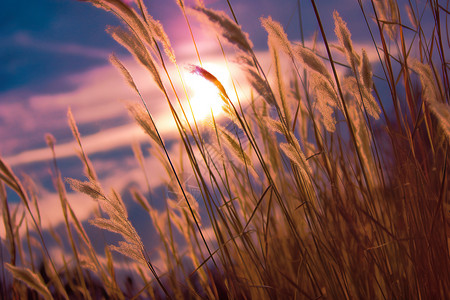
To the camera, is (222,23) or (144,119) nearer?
(222,23)

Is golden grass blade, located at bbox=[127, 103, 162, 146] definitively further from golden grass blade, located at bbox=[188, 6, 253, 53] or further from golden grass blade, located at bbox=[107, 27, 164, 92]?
golden grass blade, located at bbox=[188, 6, 253, 53]

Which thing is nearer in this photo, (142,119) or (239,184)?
(142,119)

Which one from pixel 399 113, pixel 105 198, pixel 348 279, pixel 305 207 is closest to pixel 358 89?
pixel 399 113

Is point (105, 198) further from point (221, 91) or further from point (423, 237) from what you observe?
point (423, 237)

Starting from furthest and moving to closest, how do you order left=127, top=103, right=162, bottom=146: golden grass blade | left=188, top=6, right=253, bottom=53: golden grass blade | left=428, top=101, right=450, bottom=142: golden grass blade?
left=127, top=103, right=162, bottom=146: golden grass blade
left=188, top=6, right=253, bottom=53: golden grass blade
left=428, top=101, right=450, bottom=142: golden grass blade

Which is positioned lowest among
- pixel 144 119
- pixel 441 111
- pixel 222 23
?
pixel 441 111

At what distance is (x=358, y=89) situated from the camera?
76 centimetres

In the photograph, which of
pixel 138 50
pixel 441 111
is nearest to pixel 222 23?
pixel 138 50

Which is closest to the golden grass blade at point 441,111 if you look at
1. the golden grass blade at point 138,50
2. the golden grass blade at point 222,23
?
the golden grass blade at point 222,23

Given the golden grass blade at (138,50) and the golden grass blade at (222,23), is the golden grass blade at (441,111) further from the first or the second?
the golden grass blade at (138,50)

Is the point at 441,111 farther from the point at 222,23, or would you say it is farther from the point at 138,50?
the point at 138,50

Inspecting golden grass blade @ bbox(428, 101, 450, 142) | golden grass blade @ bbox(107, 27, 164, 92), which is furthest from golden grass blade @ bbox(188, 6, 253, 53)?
golden grass blade @ bbox(428, 101, 450, 142)

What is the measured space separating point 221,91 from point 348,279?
49 cm

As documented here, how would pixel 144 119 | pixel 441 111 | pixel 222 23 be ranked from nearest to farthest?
1. pixel 441 111
2. pixel 222 23
3. pixel 144 119
